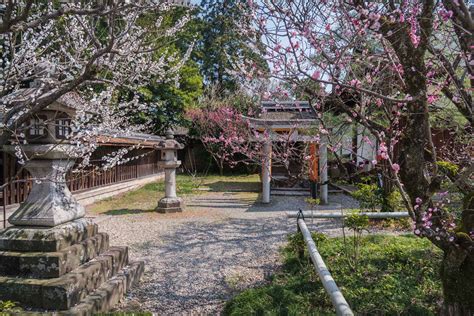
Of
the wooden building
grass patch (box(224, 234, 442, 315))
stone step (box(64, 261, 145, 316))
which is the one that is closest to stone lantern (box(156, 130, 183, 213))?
the wooden building

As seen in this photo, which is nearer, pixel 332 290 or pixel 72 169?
pixel 332 290

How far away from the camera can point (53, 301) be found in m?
3.41

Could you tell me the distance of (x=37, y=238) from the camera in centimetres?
372

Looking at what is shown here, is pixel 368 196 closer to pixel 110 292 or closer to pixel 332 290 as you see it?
pixel 332 290

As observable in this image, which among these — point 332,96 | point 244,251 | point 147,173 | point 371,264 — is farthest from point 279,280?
point 147,173

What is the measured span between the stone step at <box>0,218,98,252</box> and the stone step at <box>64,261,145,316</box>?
600 mm

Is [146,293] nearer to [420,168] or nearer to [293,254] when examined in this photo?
[293,254]

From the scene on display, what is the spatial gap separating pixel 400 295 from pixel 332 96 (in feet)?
7.50

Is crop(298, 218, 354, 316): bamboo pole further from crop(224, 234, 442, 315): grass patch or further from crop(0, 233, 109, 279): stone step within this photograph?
crop(0, 233, 109, 279): stone step

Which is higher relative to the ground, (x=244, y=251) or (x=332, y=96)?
(x=332, y=96)

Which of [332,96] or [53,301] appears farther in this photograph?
[53,301]

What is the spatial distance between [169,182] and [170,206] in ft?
2.39

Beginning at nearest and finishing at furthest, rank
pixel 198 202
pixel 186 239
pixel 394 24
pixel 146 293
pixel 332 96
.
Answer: pixel 394 24
pixel 332 96
pixel 146 293
pixel 186 239
pixel 198 202

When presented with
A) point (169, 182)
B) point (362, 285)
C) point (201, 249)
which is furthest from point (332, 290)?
point (169, 182)
